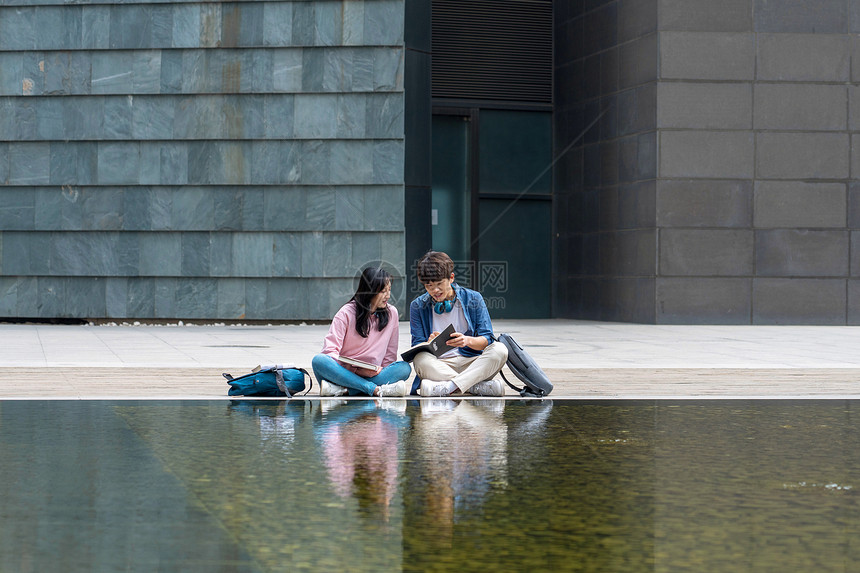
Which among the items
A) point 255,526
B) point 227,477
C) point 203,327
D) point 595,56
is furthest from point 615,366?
point 595,56

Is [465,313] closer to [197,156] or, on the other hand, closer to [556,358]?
[556,358]

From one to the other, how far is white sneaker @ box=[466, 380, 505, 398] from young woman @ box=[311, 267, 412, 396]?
667 mm

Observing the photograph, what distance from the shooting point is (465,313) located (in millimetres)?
10594

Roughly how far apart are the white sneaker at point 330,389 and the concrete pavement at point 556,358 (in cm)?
98

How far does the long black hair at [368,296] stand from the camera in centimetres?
1005

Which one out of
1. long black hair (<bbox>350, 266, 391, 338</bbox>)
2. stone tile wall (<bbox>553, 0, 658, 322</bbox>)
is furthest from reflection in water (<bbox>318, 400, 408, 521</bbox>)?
stone tile wall (<bbox>553, 0, 658, 322</bbox>)

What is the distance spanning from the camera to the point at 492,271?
96.2 feet

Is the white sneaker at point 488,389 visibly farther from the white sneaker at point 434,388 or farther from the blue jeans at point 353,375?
the blue jeans at point 353,375

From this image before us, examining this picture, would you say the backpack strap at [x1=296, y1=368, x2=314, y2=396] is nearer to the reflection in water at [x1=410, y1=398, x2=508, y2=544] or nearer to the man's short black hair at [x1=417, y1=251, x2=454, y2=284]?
the reflection in water at [x1=410, y1=398, x2=508, y2=544]

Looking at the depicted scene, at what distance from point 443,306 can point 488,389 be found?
0.94 m

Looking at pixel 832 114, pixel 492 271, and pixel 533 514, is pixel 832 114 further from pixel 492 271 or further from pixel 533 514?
pixel 533 514

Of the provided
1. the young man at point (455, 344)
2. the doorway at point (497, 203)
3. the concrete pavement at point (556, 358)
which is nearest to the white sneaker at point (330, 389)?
the young man at point (455, 344)

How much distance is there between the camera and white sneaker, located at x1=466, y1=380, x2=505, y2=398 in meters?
10.9

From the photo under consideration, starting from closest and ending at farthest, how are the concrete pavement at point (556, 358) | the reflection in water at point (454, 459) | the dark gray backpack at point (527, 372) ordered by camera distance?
the reflection in water at point (454, 459) → the dark gray backpack at point (527, 372) → the concrete pavement at point (556, 358)
